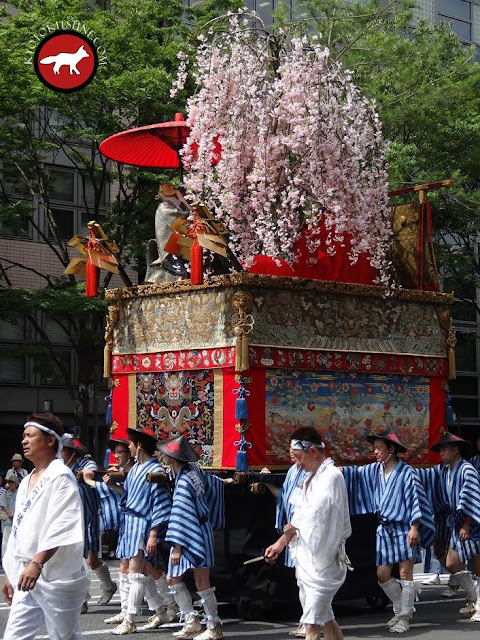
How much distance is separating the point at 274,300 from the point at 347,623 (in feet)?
10.00

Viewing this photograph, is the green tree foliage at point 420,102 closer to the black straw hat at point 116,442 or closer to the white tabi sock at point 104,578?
the black straw hat at point 116,442

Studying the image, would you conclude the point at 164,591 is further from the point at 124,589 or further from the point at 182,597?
the point at 182,597

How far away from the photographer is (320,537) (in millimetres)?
7824

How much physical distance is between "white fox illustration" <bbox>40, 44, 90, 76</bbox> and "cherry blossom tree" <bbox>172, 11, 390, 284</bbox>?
9215 millimetres

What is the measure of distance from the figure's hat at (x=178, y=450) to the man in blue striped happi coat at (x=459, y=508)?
2.55 meters

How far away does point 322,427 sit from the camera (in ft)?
37.8

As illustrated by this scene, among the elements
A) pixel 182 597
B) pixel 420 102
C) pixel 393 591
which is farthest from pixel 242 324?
pixel 420 102

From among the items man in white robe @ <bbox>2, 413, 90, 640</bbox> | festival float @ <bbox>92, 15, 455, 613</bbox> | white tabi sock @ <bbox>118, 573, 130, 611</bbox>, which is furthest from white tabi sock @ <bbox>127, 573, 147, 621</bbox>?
man in white robe @ <bbox>2, 413, 90, 640</bbox>

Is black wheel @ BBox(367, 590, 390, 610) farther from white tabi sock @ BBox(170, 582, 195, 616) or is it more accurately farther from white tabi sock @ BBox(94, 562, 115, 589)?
white tabi sock @ BBox(94, 562, 115, 589)

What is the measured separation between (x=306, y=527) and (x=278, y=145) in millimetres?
5732

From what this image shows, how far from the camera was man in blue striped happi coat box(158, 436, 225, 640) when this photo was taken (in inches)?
390

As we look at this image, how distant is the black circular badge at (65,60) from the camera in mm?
21422

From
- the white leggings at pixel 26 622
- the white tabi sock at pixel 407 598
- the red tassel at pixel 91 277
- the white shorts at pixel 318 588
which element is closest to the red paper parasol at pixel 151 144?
the red tassel at pixel 91 277

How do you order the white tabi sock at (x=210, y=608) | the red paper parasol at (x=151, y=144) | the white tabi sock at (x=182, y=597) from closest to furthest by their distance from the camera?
the white tabi sock at (x=210, y=608), the white tabi sock at (x=182, y=597), the red paper parasol at (x=151, y=144)
